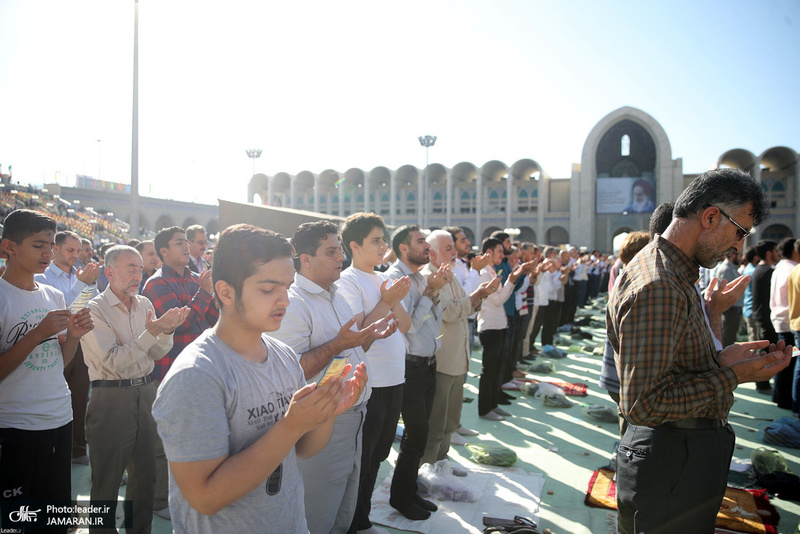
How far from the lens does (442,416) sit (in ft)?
13.6

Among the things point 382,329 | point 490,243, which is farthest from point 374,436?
point 490,243

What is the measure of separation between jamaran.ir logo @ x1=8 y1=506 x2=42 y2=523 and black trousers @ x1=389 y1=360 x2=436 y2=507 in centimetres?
208

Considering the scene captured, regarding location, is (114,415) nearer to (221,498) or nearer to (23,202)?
(221,498)

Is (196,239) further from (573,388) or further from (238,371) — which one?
(573,388)

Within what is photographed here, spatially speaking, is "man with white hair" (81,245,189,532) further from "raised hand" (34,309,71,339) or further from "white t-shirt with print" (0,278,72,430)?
"raised hand" (34,309,71,339)

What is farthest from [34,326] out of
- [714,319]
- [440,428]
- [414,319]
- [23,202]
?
[23,202]

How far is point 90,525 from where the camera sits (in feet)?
9.32

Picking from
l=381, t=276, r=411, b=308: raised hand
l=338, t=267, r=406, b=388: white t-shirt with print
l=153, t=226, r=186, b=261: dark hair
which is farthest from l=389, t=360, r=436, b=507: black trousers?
l=153, t=226, r=186, b=261: dark hair

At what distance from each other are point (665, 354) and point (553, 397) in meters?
4.91

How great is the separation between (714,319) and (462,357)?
1.94 meters

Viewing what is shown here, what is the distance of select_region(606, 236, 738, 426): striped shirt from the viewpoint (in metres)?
1.82

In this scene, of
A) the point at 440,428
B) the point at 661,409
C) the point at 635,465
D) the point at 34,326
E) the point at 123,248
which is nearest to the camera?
the point at 661,409

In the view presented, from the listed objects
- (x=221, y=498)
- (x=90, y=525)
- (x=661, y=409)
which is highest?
(x=661, y=409)

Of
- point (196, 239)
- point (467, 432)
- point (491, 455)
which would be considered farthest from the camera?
point (467, 432)
